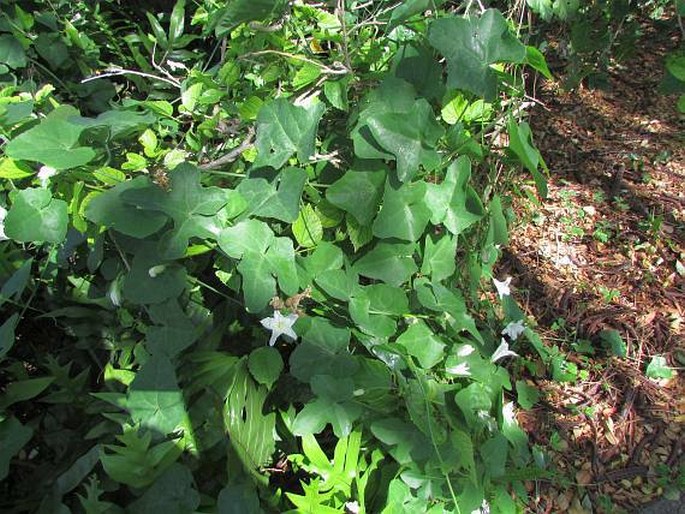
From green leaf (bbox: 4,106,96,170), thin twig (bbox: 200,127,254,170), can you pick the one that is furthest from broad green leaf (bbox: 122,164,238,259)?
thin twig (bbox: 200,127,254,170)

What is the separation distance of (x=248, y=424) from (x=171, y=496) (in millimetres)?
262

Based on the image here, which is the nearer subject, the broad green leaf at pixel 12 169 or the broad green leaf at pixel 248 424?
the broad green leaf at pixel 12 169

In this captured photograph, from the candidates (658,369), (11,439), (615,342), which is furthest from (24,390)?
(658,369)

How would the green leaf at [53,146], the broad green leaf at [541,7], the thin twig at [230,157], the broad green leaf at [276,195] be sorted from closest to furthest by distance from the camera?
the green leaf at [53,146], the broad green leaf at [276,195], the thin twig at [230,157], the broad green leaf at [541,7]

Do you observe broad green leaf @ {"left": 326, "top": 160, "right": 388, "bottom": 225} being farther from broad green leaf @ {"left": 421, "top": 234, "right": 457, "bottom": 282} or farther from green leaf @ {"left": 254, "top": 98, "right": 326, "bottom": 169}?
broad green leaf @ {"left": 421, "top": 234, "right": 457, "bottom": 282}

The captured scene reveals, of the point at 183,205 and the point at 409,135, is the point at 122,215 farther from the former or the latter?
the point at 409,135

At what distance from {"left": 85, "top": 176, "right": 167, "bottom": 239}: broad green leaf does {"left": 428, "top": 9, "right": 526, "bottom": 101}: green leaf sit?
67 cm

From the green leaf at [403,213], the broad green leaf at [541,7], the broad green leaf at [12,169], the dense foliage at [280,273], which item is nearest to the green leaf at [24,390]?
the dense foliage at [280,273]

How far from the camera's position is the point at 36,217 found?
4.09 ft

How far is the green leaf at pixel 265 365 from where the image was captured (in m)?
1.40

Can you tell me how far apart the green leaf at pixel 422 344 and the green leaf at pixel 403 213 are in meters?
0.23

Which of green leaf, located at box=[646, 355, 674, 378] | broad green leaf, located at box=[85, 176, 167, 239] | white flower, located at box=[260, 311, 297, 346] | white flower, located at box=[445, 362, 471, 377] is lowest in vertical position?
green leaf, located at box=[646, 355, 674, 378]

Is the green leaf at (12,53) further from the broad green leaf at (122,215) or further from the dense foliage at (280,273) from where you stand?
the broad green leaf at (122,215)

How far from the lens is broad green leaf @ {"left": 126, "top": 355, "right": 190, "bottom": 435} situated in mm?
1335
